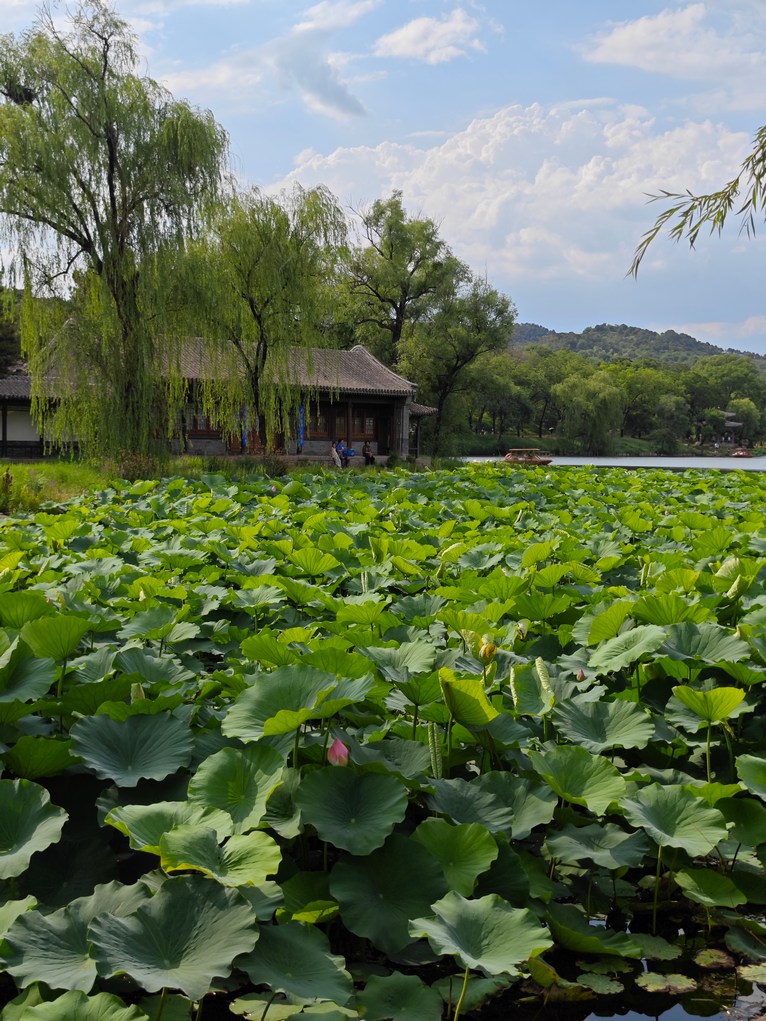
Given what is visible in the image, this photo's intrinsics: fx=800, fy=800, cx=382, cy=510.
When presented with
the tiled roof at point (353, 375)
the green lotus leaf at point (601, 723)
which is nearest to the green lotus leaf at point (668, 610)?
the green lotus leaf at point (601, 723)

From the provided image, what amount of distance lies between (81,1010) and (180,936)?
0.43ft

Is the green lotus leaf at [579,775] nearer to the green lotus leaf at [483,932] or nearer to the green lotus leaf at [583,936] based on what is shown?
the green lotus leaf at [583,936]

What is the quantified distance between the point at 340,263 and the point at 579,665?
1828 cm

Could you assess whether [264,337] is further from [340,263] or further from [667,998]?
[667,998]

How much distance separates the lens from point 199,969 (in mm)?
937

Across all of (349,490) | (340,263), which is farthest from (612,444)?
(349,490)

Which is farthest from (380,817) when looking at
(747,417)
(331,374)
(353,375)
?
(747,417)

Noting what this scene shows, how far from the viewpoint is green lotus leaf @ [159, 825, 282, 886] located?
103 cm

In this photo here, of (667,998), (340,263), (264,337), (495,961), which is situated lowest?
(667,998)

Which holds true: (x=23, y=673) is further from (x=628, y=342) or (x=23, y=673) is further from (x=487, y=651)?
(x=628, y=342)

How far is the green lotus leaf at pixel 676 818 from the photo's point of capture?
128 cm

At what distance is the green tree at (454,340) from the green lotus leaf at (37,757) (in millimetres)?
30175

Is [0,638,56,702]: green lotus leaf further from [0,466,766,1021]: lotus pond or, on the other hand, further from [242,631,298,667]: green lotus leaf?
→ [242,631,298,667]: green lotus leaf

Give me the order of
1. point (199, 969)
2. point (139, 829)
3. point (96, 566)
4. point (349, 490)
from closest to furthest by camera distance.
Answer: point (199, 969) < point (139, 829) < point (96, 566) < point (349, 490)
